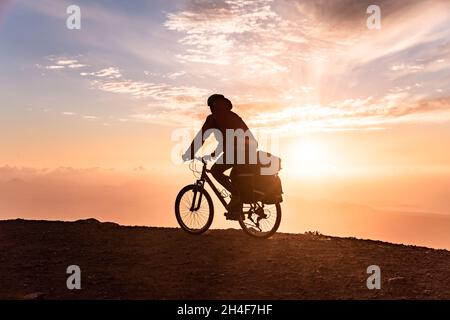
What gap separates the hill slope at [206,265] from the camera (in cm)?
852

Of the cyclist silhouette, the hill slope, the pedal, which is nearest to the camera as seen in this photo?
the hill slope

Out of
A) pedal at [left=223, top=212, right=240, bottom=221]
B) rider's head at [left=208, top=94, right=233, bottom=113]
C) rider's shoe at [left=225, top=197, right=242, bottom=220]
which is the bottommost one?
pedal at [left=223, top=212, right=240, bottom=221]

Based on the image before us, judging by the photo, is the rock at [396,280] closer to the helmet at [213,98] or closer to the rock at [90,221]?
the helmet at [213,98]

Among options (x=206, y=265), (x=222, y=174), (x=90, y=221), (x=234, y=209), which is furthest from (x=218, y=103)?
(x=90, y=221)

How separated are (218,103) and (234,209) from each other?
96.9 inches

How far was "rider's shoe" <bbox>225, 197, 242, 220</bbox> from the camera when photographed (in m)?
11.9

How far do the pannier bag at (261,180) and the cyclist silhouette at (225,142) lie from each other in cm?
17

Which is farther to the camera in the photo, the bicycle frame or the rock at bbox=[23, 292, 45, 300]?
the bicycle frame

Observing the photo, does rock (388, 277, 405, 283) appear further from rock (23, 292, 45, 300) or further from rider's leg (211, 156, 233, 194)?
rock (23, 292, 45, 300)

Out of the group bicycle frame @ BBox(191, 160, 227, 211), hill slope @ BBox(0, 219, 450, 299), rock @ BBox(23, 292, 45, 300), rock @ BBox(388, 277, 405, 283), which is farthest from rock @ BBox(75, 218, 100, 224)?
rock @ BBox(388, 277, 405, 283)

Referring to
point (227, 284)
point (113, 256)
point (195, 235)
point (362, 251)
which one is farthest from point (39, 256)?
point (362, 251)

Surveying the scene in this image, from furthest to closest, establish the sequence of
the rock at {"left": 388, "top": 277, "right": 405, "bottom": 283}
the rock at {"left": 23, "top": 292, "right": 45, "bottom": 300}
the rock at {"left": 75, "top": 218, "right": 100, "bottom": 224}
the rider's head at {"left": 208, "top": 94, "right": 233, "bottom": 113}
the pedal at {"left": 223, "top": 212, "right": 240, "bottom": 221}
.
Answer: the rock at {"left": 75, "top": 218, "right": 100, "bottom": 224} → the pedal at {"left": 223, "top": 212, "right": 240, "bottom": 221} → the rider's head at {"left": 208, "top": 94, "right": 233, "bottom": 113} → the rock at {"left": 388, "top": 277, "right": 405, "bottom": 283} → the rock at {"left": 23, "top": 292, "right": 45, "bottom": 300}
